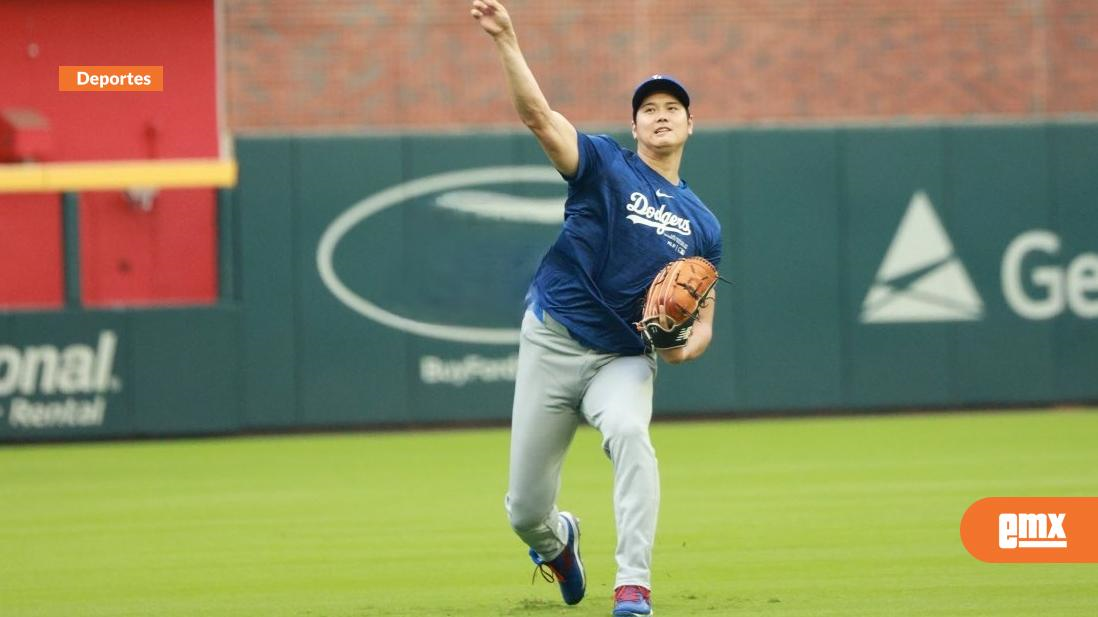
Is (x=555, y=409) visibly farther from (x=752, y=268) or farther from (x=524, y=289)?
(x=752, y=268)

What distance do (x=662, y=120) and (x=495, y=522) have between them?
12.0 feet

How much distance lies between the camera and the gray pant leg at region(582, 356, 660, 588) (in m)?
6.18

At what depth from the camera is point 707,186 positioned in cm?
1502

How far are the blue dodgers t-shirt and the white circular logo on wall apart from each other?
8.32 meters

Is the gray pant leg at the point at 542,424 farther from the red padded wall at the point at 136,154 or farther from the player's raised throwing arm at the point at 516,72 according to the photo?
the red padded wall at the point at 136,154

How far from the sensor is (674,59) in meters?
18.7

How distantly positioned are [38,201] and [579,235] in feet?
32.1

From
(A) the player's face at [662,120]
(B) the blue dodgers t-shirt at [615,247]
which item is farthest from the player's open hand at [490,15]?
(A) the player's face at [662,120]

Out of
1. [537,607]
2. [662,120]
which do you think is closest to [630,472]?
[537,607]

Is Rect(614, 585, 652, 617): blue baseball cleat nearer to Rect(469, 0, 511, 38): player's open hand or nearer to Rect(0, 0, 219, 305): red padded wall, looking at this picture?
Rect(469, 0, 511, 38): player's open hand

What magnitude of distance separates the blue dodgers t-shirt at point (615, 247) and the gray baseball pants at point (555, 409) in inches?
3.1

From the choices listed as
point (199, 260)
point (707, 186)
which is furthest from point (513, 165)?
point (199, 260)

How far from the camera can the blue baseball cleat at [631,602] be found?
6.11 meters

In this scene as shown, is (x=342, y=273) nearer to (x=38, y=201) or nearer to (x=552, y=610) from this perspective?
(x=38, y=201)
